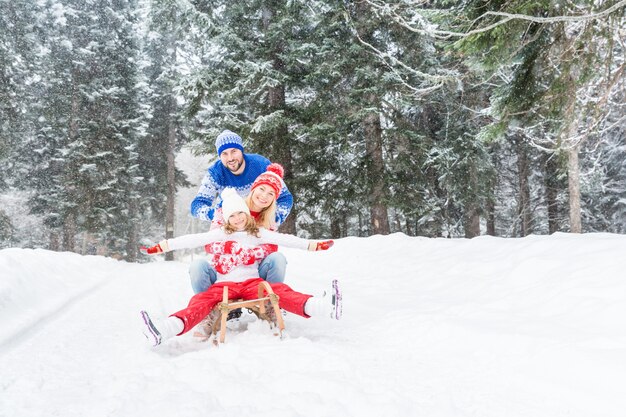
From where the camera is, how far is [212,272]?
11.6 ft

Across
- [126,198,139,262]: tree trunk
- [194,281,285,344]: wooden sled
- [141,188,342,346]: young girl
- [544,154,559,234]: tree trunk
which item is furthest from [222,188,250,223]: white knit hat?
[126,198,139,262]: tree trunk

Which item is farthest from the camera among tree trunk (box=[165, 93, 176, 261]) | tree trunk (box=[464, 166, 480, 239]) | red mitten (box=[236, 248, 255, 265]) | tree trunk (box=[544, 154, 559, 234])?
tree trunk (box=[165, 93, 176, 261])

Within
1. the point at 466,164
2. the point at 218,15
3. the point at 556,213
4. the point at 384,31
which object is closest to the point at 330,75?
the point at 384,31

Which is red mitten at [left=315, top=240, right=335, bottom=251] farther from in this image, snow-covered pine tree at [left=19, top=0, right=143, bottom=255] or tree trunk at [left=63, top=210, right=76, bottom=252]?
tree trunk at [left=63, top=210, right=76, bottom=252]

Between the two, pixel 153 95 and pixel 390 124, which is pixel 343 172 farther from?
pixel 153 95

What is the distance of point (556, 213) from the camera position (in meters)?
17.1

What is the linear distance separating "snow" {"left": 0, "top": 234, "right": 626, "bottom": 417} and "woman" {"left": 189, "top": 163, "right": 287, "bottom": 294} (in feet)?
1.52

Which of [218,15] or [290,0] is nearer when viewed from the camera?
[290,0]

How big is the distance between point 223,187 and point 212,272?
1.17 m

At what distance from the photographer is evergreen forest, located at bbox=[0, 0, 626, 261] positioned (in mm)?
5688

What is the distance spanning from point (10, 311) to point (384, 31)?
10823 mm

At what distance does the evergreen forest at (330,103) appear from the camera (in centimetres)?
569

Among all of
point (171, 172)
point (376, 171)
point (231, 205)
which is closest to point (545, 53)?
point (231, 205)

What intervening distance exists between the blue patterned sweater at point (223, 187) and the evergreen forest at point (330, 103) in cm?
197
